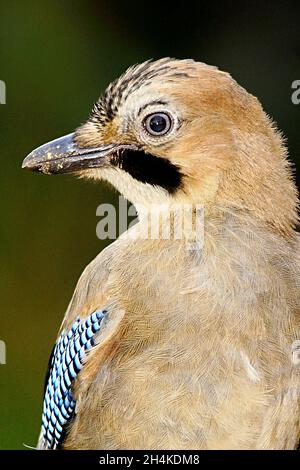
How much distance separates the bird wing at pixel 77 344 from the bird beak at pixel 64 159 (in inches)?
10.7

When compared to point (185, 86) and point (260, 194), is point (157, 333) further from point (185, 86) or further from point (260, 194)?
point (185, 86)

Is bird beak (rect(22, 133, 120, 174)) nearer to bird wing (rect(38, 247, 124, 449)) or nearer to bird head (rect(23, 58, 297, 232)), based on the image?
bird head (rect(23, 58, 297, 232))

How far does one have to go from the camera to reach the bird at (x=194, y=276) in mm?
2783

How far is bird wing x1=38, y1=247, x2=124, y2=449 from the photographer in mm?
2969

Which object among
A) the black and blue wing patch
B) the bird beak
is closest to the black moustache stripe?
the bird beak

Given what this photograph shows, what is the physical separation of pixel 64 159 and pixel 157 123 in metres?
0.33

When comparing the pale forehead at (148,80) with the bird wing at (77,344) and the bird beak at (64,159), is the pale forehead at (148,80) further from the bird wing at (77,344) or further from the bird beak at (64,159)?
the bird wing at (77,344)

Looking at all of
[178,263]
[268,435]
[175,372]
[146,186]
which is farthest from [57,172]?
[268,435]

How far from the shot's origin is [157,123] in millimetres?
2840

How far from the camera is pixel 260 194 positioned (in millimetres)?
2854

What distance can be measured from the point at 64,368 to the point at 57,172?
59 cm

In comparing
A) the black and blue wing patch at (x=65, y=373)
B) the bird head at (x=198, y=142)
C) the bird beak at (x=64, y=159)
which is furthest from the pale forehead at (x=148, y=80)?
the black and blue wing patch at (x=65, y=373)
